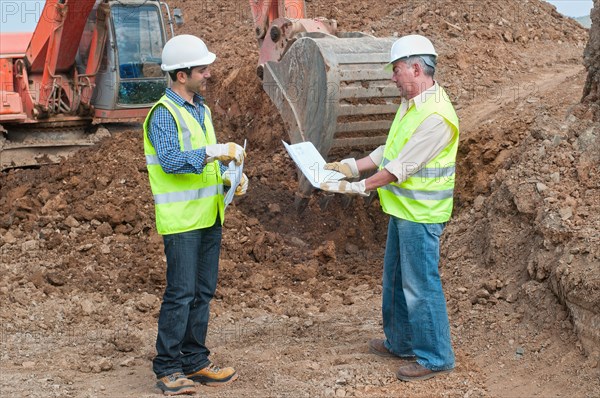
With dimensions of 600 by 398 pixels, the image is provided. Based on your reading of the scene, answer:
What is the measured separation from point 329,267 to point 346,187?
3.06 meters

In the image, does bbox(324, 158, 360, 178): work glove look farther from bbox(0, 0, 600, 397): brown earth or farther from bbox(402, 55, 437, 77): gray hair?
bbox(0, 0, 600, 397): brown earth

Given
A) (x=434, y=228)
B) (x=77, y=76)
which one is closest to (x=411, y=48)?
(x=434, y=228)

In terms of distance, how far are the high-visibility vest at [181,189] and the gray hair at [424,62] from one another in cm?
127

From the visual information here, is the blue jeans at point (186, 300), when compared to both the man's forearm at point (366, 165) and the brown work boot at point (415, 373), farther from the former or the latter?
the brown work boot at point (415, 373)

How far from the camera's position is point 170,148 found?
480cm

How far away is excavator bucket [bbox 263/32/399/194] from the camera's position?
7176 mm

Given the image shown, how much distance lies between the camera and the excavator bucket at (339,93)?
7176 millimetres

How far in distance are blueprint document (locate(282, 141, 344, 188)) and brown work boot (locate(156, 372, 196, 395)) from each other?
138cm

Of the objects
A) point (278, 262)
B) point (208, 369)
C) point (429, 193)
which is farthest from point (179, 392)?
point (278, 262)

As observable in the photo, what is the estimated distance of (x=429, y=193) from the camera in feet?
16.3

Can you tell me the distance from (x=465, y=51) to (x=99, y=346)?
690 cm

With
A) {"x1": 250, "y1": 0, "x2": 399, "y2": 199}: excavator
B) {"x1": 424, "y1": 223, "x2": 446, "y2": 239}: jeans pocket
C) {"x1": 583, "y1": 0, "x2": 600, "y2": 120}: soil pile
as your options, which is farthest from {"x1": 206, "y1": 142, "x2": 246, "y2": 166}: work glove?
{"x1": 583, "y1": 0, "x2": 600, "y2": 120}: soil pile

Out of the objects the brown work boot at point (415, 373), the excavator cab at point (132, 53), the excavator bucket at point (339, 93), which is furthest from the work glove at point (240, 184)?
the excavator cab at point (132, 53)

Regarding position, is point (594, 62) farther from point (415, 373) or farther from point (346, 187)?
→ point (415, 373)
